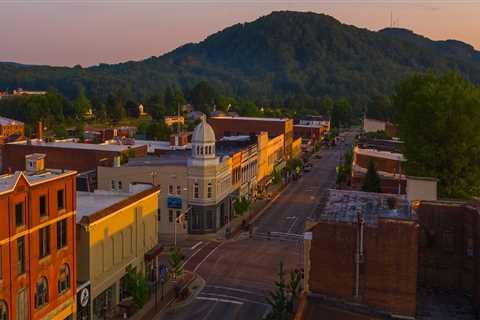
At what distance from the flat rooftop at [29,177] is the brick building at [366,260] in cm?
1402

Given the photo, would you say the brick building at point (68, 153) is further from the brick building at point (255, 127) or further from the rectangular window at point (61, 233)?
the rectangular window at point (61, 233)

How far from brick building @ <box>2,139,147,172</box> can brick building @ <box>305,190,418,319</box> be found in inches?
1803

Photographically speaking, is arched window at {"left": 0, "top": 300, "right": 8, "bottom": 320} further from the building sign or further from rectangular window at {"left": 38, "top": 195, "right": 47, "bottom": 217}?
the building sign

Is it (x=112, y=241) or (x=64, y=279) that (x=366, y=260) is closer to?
(x=64, y=279)

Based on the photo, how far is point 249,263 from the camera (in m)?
50.5

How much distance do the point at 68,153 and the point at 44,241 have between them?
1868 inches

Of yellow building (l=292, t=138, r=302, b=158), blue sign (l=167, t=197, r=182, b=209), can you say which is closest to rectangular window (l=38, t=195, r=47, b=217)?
blue sign (l=167, t=197, r=182, b=209)

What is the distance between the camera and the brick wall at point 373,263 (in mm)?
30562

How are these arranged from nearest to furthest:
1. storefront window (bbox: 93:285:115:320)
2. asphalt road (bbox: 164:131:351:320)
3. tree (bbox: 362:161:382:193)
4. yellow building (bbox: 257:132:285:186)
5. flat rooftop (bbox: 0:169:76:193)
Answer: flat rooftop (bbox: 0:169:76:193) → storefront window (bbox: 93:285:115:320) → asphalt road (bbox: 164:131:351:320) → tree (bbox: 362:161:382:193) → yellow building (bbox: 257:132:285:186)

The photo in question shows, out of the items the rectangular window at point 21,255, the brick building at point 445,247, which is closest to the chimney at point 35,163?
the rectangular window at point 21,255

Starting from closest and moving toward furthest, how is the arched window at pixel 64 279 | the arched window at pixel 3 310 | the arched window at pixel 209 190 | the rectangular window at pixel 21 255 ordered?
the arched window at pixel 3 310
the rectangular window at pixel 21 255
the arched window at pixel 64 279
the arched window at pixel 209 190

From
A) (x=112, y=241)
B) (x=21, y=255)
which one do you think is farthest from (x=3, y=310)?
(x=112, y=241)

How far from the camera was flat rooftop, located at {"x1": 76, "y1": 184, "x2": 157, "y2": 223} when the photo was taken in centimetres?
3808

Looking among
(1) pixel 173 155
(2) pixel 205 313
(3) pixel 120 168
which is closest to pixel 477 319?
(2) pixel 205 313
